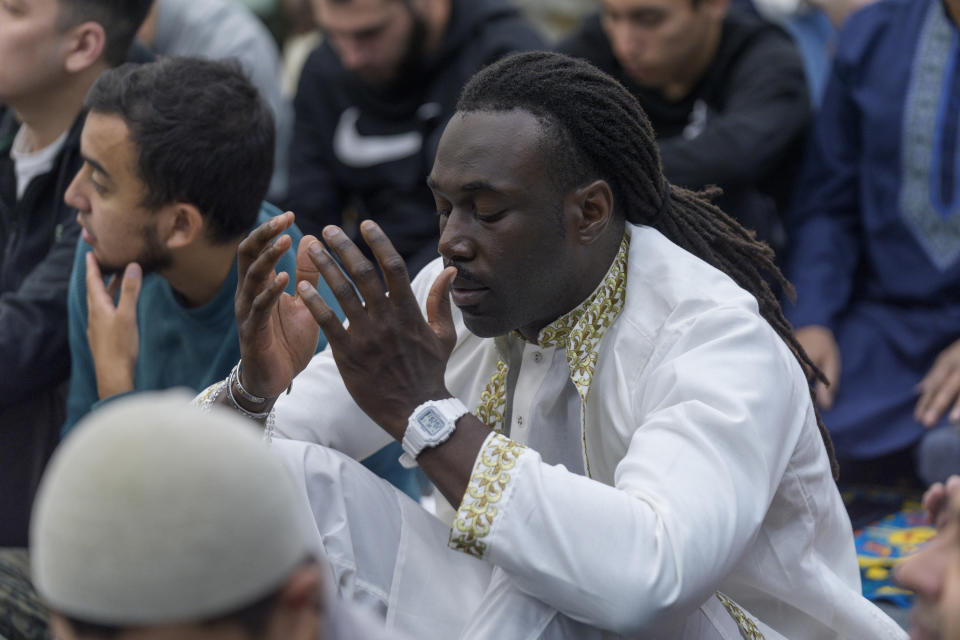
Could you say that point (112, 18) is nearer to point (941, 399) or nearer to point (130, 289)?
point (130, 289)

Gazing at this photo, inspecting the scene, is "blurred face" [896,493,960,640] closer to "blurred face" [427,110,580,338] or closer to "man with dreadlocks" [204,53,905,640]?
"man with dreadlocks" [204,53,905,640]

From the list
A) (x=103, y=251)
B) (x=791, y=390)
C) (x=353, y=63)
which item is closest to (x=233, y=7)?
(x=353, y=63)

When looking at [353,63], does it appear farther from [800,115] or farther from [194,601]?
[194,601]

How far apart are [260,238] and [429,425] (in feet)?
1.97

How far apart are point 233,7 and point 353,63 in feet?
2.65

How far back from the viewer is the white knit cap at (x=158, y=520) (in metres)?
1.35

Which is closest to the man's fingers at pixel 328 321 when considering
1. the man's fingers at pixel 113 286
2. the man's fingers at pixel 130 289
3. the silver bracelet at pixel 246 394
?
the silver bracelet at pixel 246 394

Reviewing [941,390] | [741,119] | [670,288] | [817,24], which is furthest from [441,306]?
[817,24]

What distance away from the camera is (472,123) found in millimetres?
2689

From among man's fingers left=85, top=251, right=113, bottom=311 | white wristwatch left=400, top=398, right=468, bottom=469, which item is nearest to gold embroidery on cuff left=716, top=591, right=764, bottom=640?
white wristwatch left=400, top=398, right=468, bottom=469

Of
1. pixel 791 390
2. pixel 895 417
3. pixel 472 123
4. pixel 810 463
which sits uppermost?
pixel 472 123

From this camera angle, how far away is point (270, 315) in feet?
8.95

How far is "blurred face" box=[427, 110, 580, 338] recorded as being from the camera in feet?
8.68

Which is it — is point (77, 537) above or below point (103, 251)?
above
